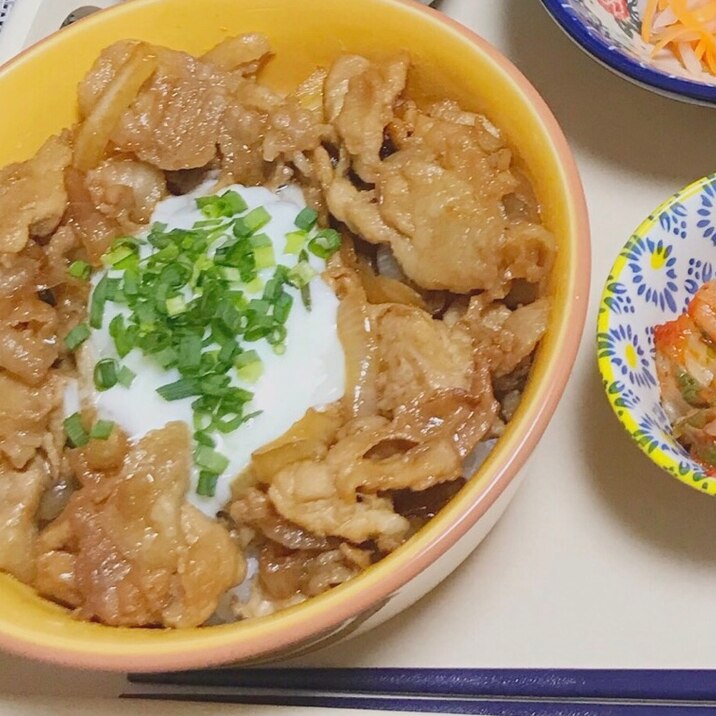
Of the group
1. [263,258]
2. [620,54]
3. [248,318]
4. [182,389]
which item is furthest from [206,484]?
[620,54]

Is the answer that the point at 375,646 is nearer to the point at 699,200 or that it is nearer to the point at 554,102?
the point at 699,200

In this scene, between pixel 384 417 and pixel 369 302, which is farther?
pixel 369 302

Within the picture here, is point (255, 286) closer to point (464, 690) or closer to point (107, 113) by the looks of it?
point (107, 113)

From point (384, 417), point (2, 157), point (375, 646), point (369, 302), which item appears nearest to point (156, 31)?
point (2, 157)

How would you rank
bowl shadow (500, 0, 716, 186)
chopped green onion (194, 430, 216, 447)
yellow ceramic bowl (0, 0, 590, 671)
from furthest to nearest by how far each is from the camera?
bowl shadow (500, 0, 716, 186), chopped green onion (194, 430, 216, 447), yellow ceramic bowl (0, 0, 590, 671)

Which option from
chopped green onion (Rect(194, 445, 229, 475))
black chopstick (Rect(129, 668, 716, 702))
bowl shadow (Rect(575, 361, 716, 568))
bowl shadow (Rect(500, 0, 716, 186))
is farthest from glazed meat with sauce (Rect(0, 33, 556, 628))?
bowl shadow (Rect(500, 0, 716, 186))

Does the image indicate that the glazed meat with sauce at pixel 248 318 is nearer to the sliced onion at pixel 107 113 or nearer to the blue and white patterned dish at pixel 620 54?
the sliced onion at pixel 107 113

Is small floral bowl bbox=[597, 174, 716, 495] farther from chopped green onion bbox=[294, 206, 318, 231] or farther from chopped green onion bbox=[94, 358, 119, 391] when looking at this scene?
chopped green onion bbox=[94, 358, 119, 391]
